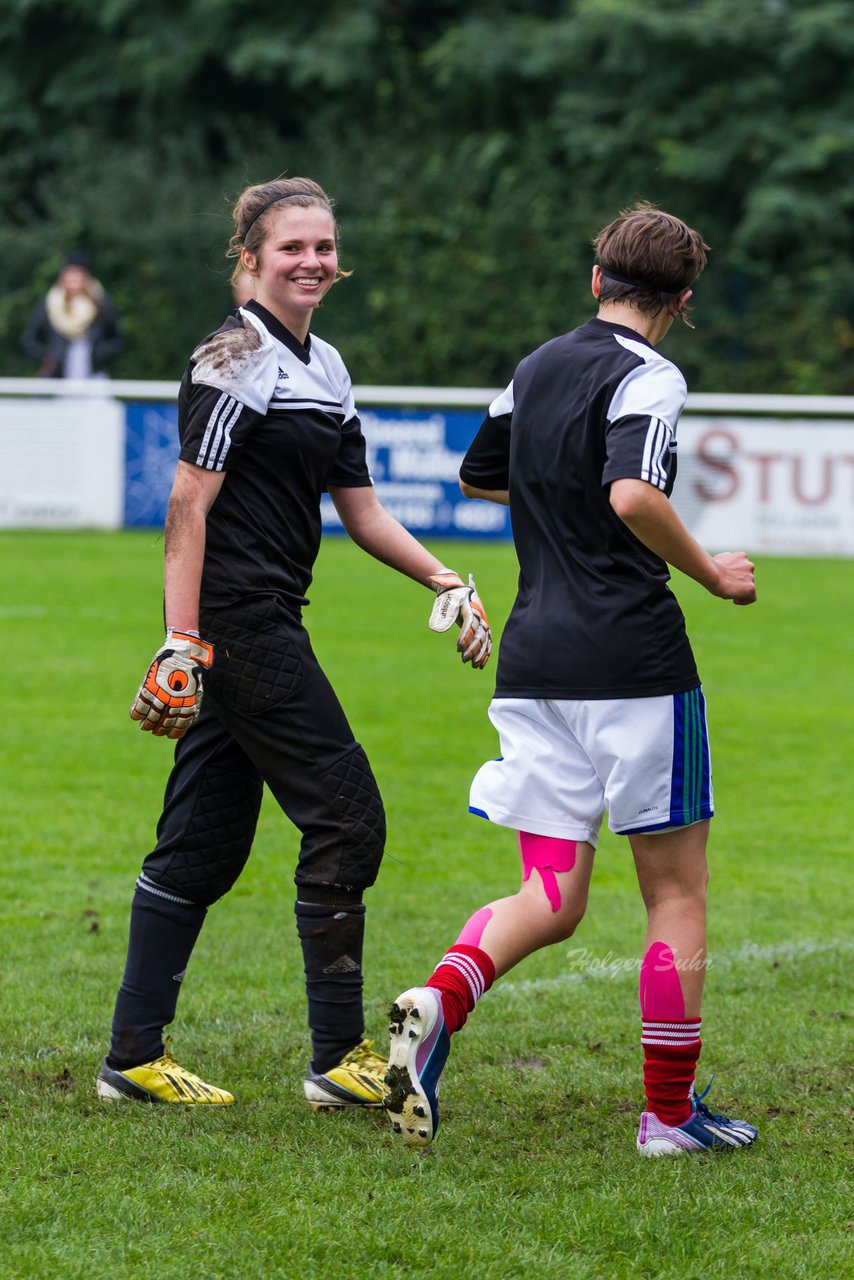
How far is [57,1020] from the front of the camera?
15.5 feet

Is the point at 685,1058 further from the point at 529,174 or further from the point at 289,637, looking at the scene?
the point at 529,174

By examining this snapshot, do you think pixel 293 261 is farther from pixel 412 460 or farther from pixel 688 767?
pixel 412 460

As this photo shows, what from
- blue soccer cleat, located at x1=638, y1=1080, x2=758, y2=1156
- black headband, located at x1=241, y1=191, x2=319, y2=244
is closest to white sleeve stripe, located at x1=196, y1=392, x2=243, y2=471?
black headband, located at x1=241, y1=191, x2=319, y2=244

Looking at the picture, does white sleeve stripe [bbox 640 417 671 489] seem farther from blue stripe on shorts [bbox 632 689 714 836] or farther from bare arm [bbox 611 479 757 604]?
blue stripe on shorts [bbox 632 689 714 836]

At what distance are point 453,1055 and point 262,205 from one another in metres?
2.02

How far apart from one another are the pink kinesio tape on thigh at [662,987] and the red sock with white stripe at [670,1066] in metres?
0.02

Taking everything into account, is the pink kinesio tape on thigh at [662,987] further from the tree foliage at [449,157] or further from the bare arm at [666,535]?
the tree foliage at [449,157]

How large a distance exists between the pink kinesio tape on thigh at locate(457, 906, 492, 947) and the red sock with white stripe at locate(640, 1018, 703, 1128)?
37 cm

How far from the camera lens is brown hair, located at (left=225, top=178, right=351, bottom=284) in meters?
4.05

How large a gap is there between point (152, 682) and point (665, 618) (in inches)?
40.1

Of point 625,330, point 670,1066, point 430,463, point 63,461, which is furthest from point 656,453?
point 63,461

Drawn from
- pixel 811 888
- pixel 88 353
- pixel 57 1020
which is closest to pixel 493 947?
pixel 57 1020

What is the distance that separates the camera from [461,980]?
374 cm

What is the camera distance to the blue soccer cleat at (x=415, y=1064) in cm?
359
